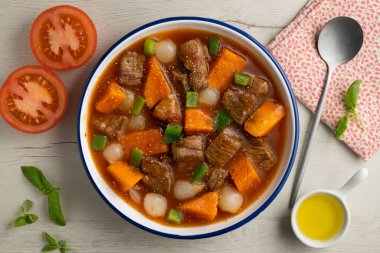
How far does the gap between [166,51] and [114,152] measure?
81 centimetres

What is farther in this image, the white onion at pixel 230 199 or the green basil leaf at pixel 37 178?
the green basil leaf at pixel 37 178

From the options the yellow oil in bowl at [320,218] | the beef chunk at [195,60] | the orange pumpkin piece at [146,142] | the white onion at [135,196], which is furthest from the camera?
the yellow oil in bowl at [320,218]

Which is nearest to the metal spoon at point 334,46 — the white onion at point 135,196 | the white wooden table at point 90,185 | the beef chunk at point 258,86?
the white wooden table at point 90,185

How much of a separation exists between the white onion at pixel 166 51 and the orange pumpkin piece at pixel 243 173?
0.87 m

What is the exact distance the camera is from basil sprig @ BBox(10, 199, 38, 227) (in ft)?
12.3

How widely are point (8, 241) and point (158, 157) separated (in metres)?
1.41

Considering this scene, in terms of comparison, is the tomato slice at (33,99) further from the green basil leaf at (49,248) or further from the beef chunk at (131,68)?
the green basil leaf at (49,248)

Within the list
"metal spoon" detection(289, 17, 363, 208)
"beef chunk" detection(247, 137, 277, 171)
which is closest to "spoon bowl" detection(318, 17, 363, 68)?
"metal spoon" detection(289, 17, 363, 208)

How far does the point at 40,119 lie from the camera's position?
361 centimetres

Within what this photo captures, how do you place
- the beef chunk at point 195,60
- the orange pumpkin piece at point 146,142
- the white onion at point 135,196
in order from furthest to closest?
the white onion at point 135,196, the orange pumpkin piece at point 146,142, the beef chunk at point 195,60

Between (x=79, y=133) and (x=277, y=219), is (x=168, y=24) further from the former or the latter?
(x=277, y=219)

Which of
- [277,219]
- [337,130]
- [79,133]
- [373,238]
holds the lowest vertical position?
[373,238]

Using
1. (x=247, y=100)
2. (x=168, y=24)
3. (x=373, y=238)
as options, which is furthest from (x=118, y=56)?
(x=373, y=238)

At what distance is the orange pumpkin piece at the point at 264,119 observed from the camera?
344 cm
